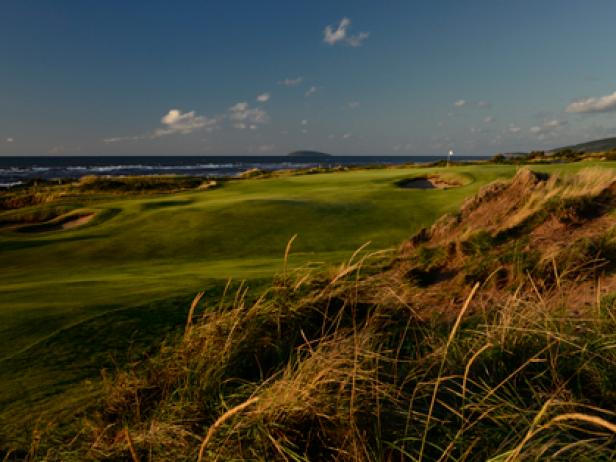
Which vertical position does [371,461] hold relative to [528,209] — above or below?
below

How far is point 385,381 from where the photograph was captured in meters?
3.47

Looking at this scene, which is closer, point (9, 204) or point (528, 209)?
point (528, 209)

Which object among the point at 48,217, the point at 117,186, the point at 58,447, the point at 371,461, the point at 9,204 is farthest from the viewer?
the point at 117,186

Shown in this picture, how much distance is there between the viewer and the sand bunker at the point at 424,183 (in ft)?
88.3

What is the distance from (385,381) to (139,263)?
34.2 feet

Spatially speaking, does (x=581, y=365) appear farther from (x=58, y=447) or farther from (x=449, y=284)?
(x=58, y=447)

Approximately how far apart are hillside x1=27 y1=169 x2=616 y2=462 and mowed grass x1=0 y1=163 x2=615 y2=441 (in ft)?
2.48

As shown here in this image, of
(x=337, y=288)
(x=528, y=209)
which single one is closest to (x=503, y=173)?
(x=528, y=209)

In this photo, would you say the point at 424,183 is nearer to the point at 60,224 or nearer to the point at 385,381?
the point at 60,224

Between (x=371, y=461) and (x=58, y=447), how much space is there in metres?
2.32

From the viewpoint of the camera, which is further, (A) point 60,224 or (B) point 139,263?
(A) point 60,224

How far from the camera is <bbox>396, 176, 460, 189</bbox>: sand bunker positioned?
2691cm

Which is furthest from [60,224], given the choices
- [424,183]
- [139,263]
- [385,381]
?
[424,183]

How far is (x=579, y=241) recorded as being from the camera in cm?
653
